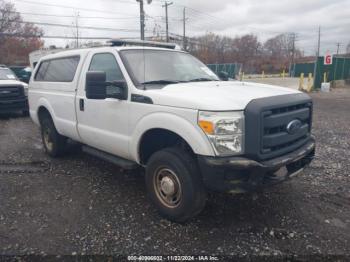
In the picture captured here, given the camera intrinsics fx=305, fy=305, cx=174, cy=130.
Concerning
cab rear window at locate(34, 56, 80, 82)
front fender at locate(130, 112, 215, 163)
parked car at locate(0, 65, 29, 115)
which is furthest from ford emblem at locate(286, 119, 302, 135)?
parked car at locate(0, 65, 29, 115)

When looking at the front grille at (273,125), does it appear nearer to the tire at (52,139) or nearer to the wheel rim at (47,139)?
the tire at (52,139)

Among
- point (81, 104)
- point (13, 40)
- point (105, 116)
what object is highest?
point (13, 40)

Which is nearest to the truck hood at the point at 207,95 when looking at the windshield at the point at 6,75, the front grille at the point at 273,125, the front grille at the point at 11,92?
the front grille at the point at 273,125

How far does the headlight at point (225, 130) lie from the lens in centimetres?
282

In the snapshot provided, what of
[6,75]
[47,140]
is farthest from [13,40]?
[47,140]

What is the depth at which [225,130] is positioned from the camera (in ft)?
9.28

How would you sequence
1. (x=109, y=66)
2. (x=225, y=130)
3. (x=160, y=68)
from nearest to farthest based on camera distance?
(x=225, y=130) → (x=160, y=68) → (x=109, y=66)

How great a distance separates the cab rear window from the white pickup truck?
69mm

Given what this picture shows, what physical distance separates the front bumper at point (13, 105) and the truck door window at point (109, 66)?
730cm

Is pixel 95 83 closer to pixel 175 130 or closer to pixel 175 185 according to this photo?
pixel 175 130

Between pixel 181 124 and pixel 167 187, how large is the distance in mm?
762

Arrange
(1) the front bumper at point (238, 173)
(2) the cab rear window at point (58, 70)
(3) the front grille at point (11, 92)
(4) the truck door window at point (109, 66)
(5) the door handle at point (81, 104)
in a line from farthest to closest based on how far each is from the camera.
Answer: (3) the front grille at point (11, 92) < (2) the cab rear window at point (58, 70) < (5) the door handle at point (81, 104) < (4) the truck door window at point (109, 66) < (1) the front bumper at point (238, 173)

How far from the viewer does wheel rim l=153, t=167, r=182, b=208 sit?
3.30 meters

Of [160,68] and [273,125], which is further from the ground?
[160,68]
